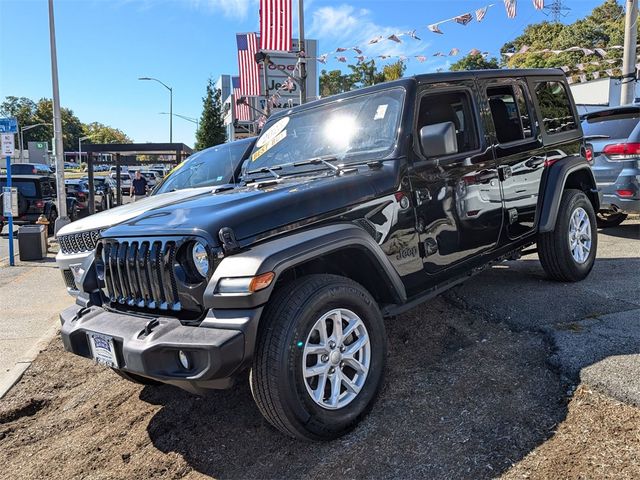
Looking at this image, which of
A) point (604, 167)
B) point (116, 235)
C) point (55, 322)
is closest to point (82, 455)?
point (116, 235)

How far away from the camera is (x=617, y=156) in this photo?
728 cm

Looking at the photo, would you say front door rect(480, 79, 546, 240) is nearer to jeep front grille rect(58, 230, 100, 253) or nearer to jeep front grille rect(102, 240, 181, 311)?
jeep front grille rect(102, 240, 181, 311)

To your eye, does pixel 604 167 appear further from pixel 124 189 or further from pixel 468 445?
pixel 124 189

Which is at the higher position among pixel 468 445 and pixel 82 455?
pixel 468 445

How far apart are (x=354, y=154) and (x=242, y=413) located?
1.92m

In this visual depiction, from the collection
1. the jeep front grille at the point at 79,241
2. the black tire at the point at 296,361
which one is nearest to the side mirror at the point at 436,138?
the black tire at the point at 296,361

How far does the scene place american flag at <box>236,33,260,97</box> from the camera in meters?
18.2

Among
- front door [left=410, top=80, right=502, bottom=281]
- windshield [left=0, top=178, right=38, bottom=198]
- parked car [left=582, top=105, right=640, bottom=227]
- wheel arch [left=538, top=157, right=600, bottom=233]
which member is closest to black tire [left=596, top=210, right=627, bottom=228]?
parked car [left=582, top=105, right=640, bottom=227]

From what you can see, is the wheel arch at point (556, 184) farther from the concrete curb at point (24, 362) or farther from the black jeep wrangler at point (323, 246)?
the concrete curb at point (24, 362)

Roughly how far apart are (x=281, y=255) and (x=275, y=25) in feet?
36.9

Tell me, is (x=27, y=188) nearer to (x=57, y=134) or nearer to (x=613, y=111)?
(x=57, y=134)

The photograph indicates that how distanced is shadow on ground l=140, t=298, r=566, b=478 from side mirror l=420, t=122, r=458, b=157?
148cm

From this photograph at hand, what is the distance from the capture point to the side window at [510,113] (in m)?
4.39

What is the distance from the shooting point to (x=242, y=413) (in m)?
3.37
